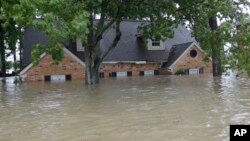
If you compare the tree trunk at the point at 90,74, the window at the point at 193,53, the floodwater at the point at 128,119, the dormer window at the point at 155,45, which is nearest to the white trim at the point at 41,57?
the tree trunk at the point at 90,74

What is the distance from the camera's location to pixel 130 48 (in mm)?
36406

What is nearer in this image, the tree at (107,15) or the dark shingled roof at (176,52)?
the tree at (107,15)

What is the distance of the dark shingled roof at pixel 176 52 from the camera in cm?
3597

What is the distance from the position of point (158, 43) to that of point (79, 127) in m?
29.3

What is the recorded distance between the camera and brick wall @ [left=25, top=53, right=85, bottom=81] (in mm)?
30906

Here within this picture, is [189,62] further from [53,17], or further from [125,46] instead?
[53,17]

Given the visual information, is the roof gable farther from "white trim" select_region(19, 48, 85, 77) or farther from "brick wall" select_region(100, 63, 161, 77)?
"white trim" select_region(19, 48, 85, 77)

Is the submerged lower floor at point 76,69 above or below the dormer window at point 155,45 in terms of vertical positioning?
below

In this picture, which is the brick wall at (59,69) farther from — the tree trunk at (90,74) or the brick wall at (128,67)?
the tree trunk at (90,74)

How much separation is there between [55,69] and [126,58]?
673 centimetres

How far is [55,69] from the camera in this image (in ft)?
104

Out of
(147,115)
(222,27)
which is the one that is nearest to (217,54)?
(222,27)

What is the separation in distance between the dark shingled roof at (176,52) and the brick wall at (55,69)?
8520mm

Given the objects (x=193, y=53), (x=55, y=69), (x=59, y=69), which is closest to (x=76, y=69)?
(x=59, y=69)
